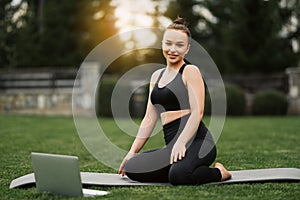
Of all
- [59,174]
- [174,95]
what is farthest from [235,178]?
[59,174]

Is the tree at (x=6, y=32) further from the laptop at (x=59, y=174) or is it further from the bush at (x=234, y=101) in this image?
the laptop at (x=59, y=174)

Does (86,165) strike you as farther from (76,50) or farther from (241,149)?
(76,50)

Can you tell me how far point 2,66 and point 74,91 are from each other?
5451 millimetres

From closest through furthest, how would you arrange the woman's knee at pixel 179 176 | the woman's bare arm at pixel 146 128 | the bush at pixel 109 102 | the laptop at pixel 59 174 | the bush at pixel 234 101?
the laptop at pixel 59 174 < the woman's knee at pixel 179 176 < the woman's bare arm at pixel 146 128 < the bush at pixel 234 101 < the bush at pixel 109 102

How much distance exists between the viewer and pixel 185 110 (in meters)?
3.56

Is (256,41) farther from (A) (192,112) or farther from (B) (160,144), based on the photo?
(A) (192,112)

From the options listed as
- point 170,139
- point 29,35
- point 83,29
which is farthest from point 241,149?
point 83,29

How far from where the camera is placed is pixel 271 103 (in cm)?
1313

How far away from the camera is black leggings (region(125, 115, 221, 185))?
3.40 m

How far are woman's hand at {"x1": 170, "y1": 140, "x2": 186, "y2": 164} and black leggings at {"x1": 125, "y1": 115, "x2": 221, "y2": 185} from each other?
0.09 ft

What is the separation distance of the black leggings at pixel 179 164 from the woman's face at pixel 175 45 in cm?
43

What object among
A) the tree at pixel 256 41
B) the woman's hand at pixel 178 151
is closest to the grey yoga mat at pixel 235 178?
the woman's hand at pixel 178 151

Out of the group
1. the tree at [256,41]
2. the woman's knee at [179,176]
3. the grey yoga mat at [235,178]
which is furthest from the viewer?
the tree at [256,41]

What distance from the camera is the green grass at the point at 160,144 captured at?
125 inches
